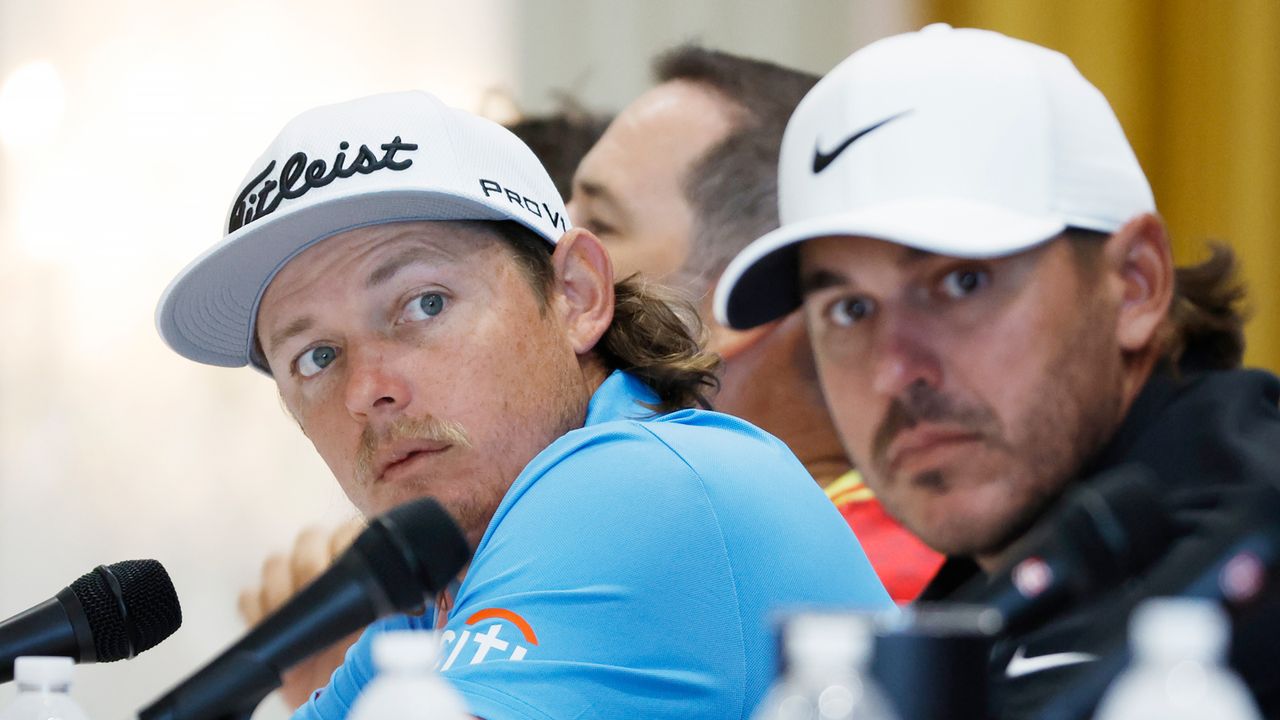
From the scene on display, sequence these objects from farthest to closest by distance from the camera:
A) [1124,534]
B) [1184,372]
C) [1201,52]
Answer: [1201,52] < [1184,372] < [1124,534]

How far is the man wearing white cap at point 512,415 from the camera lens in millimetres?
917

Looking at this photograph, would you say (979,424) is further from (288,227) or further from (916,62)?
(288,227)

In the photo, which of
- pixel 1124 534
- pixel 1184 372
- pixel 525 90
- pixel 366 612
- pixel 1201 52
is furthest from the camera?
pixel 525 90

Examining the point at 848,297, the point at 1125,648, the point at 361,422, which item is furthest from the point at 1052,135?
the point at 1125,648

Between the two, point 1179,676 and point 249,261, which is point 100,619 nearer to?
point 249,261

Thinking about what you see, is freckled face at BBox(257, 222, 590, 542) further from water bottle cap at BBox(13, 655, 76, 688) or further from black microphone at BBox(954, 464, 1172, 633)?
black microphone at BBox(954, 464, 1172, 633)

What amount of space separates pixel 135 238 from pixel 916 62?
1.81m

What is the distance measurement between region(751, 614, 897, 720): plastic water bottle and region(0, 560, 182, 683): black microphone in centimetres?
52

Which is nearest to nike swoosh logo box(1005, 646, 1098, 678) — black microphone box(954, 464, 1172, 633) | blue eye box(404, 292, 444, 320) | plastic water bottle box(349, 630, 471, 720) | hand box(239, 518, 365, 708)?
black microphone box(954, 464, 1172, 633)

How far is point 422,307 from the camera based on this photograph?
127 cm

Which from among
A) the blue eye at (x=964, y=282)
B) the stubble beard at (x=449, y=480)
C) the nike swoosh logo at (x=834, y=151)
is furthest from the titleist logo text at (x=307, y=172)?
the blue eye at (x=964, y=282)

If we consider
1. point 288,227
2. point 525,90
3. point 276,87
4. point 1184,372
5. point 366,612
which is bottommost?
point 1184,372

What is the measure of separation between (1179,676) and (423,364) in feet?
2.75

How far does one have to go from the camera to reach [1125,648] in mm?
565
